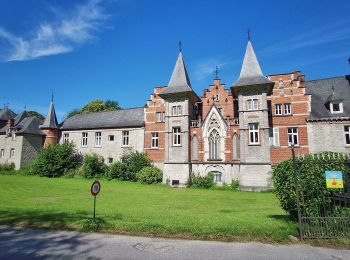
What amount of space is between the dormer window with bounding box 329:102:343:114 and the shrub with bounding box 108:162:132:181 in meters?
22.6

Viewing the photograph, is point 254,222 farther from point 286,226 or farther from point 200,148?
point 200,148

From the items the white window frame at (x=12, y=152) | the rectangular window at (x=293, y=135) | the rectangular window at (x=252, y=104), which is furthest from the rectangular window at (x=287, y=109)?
the white window frame at (x=12, y=152)

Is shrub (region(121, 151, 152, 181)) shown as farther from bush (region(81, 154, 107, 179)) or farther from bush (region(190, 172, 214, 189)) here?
bush (region(190, 172, 214, 189))

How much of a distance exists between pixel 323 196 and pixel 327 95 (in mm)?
23934

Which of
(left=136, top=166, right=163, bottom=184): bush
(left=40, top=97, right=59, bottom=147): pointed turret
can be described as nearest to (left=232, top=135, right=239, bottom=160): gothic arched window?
(left=136, top=166, right=163, bottom=184): bush

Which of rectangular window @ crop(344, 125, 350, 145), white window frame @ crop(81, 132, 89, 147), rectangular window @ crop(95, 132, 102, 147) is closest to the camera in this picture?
rectangular window @ crop(344, 125, 350, 145)

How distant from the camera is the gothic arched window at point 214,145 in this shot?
2762 centimetres

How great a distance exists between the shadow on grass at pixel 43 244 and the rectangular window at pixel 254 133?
20477 millimetres

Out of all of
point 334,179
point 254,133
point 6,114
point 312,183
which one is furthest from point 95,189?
point 6,114

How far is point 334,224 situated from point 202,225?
13.2 ft

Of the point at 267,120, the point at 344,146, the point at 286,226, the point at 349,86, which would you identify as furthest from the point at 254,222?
the point at 349,86

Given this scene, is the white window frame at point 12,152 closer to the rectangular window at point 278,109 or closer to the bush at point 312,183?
the rectangular window at point 278,109

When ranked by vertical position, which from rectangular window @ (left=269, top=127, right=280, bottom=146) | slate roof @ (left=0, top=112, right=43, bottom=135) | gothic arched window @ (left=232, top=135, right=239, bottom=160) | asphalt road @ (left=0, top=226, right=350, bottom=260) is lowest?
asphalt road @ (left=0, top=226, right=350, bottom=260)

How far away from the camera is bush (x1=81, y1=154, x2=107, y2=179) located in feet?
105
